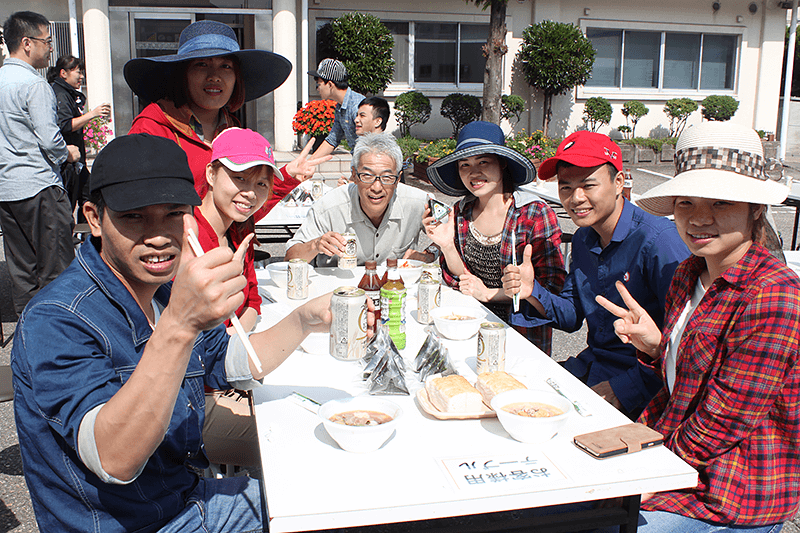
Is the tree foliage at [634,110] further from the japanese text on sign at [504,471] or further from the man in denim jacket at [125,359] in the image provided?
the man in denim jacket at [125,359]

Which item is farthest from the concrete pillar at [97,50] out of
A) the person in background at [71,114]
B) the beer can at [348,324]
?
the beer can at [348,324]

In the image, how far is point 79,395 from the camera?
1417 mm

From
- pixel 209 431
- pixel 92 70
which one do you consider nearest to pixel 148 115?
pixel 209 431

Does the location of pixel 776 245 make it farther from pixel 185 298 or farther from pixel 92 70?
pixel 92 70

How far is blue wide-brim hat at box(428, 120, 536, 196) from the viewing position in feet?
11.9

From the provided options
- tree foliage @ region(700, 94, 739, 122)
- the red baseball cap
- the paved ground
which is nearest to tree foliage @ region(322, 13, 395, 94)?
the paved ground

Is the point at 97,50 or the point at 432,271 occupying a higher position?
the point at 97,50

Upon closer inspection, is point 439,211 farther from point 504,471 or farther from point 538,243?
point 504,471

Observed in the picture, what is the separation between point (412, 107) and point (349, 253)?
12469 millimetres

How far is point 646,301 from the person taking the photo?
2.79 metres

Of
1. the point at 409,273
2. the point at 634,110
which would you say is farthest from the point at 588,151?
the point at 634,110

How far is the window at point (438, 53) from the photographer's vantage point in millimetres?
16641

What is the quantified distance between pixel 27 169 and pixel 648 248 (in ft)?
16.2

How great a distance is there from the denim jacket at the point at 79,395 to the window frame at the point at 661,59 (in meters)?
17.6
